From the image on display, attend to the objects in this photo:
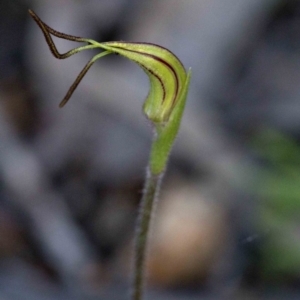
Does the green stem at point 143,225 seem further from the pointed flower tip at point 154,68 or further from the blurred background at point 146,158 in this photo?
the blurred background at point 146,158

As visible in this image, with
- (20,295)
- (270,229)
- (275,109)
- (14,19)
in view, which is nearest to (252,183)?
(270,229)

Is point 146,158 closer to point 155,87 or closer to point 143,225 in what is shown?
point 143,225

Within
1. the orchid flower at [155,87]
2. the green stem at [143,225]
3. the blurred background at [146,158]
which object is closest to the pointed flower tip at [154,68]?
the orchid flower at [155,87]

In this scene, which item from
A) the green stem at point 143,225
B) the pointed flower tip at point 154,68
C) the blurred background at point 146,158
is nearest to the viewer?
the pointed flower tip at point 154,68

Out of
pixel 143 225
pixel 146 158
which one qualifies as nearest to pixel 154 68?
pixel 143 225

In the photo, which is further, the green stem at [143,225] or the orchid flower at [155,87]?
the green stem at [143,225]

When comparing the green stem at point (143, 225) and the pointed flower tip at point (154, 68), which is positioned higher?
the pointed flower tip at point (154, 68)

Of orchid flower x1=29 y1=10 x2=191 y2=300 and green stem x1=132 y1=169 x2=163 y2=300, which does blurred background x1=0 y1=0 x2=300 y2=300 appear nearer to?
green stem x1=132 y1=169 x2=163 y2=300

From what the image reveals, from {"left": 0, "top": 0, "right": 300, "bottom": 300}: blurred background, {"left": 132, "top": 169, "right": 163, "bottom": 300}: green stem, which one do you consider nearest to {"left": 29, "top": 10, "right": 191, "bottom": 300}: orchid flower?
{"left": 132, "top": 169, "right": 163, "bottom": 300}: green stem
